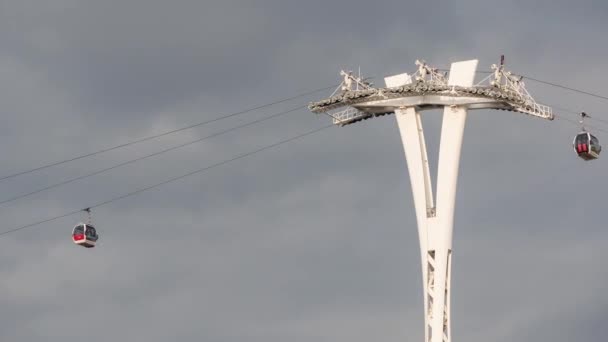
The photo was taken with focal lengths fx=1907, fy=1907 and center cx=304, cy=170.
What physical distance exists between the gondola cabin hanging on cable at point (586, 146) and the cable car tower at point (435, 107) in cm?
426

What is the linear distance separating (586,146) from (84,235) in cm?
4284

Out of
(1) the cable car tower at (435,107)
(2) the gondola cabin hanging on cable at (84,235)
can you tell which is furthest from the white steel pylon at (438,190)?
(2) the gondola cabin hanging on cable at (84,235)

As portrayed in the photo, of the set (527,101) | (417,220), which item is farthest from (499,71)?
(417,220)

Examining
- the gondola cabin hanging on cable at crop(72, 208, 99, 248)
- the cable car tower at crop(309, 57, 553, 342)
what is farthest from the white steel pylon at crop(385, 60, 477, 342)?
the gondola cabin hanging on cable at crop(72, 208, 99, 248)

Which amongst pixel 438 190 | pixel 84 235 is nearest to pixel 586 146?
pixel 438 190

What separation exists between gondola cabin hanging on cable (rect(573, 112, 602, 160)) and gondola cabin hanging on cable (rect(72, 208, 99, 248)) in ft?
136

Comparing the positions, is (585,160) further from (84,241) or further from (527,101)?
(84,241)

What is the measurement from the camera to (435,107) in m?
152

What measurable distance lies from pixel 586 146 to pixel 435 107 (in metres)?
13.1

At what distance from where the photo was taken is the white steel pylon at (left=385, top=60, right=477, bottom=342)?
148125 millimetres

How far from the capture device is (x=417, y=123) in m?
152

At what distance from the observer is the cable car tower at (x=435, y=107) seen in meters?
149

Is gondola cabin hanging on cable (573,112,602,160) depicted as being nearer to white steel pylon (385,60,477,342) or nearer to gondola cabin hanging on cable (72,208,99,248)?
white steel pylon (385,60,477,342)

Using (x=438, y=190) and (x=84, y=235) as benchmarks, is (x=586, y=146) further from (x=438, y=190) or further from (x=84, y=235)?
(x=84, y=235)
